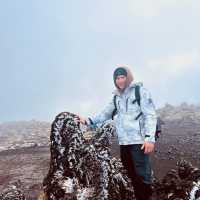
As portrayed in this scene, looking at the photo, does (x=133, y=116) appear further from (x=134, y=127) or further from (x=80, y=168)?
(x=80, y=168)

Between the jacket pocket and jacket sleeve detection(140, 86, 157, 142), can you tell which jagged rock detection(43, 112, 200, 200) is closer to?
the jacket pocket

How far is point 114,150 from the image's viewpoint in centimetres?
2562

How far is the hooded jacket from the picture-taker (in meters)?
8.75

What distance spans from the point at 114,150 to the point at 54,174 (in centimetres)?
1738

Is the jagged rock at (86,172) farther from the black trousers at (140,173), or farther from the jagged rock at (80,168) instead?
the black trousers at (140,173)

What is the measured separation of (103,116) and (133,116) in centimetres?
104

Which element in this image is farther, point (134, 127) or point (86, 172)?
point (134, 127)

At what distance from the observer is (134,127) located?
894cm

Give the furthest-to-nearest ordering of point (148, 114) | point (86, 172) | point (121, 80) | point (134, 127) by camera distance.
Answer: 1. point (121, 80)
2. point (134, 127)
3. point (148, 114)
4. point (86, 172)

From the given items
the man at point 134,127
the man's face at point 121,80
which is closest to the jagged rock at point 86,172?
the man at point 134,127

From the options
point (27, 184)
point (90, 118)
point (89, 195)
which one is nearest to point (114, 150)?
point (27, 184)

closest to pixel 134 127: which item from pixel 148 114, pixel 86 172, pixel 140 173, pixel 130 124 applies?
pixel 130 124

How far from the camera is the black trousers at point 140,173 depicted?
8977 mm

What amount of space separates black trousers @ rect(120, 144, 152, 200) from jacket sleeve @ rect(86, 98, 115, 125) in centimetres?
96
